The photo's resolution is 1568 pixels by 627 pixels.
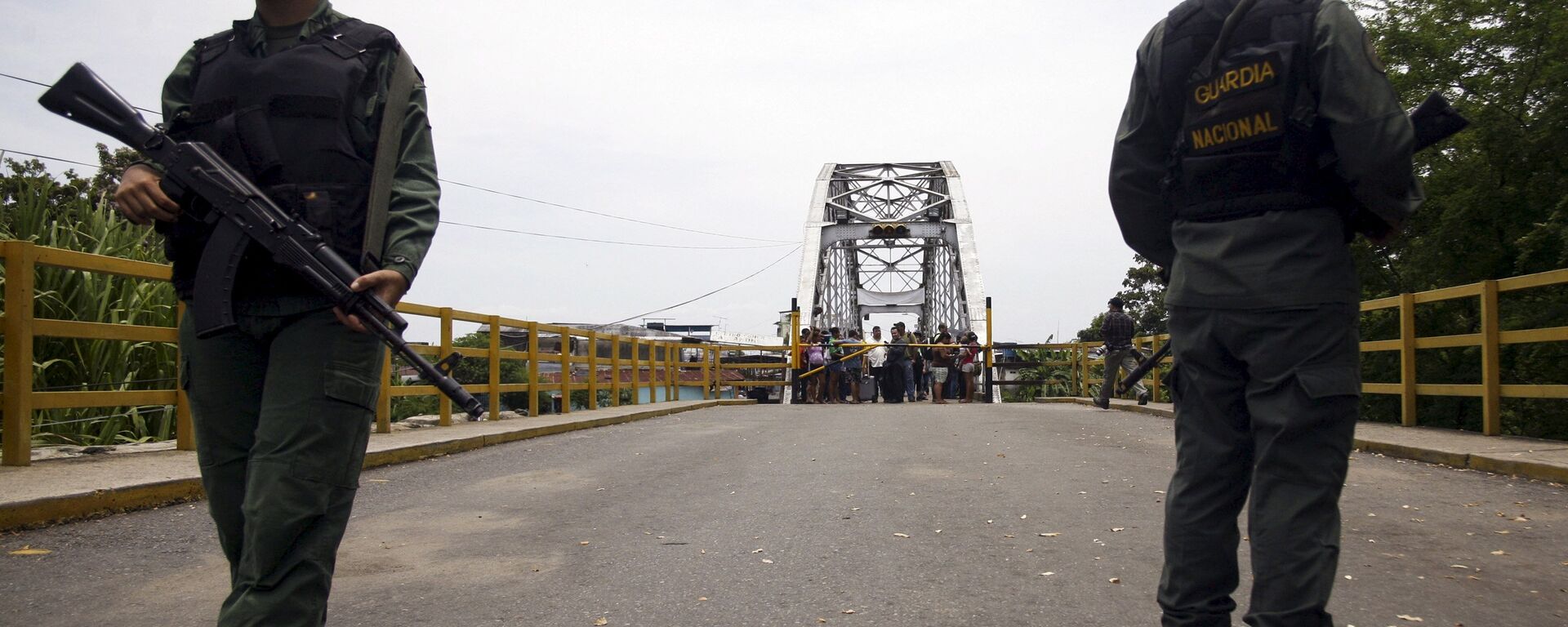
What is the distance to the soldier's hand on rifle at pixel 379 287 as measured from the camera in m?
2.14

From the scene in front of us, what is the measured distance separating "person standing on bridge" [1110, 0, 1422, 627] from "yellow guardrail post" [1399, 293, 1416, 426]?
25.1 ft

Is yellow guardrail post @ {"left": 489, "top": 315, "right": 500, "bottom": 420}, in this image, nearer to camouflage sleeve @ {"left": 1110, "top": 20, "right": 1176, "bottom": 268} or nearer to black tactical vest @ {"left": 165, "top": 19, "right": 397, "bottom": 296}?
black tactical vest @ {"left": 165, "top": 19, "right": 397, "bottom": 296}

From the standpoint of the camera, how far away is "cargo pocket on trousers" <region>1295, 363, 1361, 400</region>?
216cm

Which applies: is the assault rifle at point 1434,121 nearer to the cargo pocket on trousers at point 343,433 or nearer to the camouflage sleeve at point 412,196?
the camouflage sleeve at point 412,196

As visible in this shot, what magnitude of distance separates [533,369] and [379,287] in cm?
1016

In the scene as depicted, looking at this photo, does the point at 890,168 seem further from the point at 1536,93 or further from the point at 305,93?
the point at 305,93

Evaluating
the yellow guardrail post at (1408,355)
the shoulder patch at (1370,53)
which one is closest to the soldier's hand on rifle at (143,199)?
the shoulder patch at (1370,53)

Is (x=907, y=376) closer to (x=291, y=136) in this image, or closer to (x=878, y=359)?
(x=878, y=359)

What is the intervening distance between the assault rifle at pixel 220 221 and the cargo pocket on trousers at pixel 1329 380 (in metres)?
1.65

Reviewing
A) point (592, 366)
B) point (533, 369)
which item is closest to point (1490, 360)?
point (533, 369)

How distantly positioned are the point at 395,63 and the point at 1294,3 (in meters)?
1.95

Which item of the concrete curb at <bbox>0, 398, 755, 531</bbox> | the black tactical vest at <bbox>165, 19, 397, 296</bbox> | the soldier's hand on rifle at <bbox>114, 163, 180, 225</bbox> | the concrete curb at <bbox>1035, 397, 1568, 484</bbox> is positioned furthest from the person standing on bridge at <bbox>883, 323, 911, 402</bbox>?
the soldier's hand on rifle at <bbox>114, 163, 180, 225</bbox>

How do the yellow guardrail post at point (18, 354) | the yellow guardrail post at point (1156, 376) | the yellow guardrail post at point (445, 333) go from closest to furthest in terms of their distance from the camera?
the yellow guardrail post at point (18, 354)
the yellow guardrail post at point (445, 333)
the yellow guardrail post at point (1156, 376)

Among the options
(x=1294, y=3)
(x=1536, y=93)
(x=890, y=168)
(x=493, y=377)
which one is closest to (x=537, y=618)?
(x=1294, y=3)
